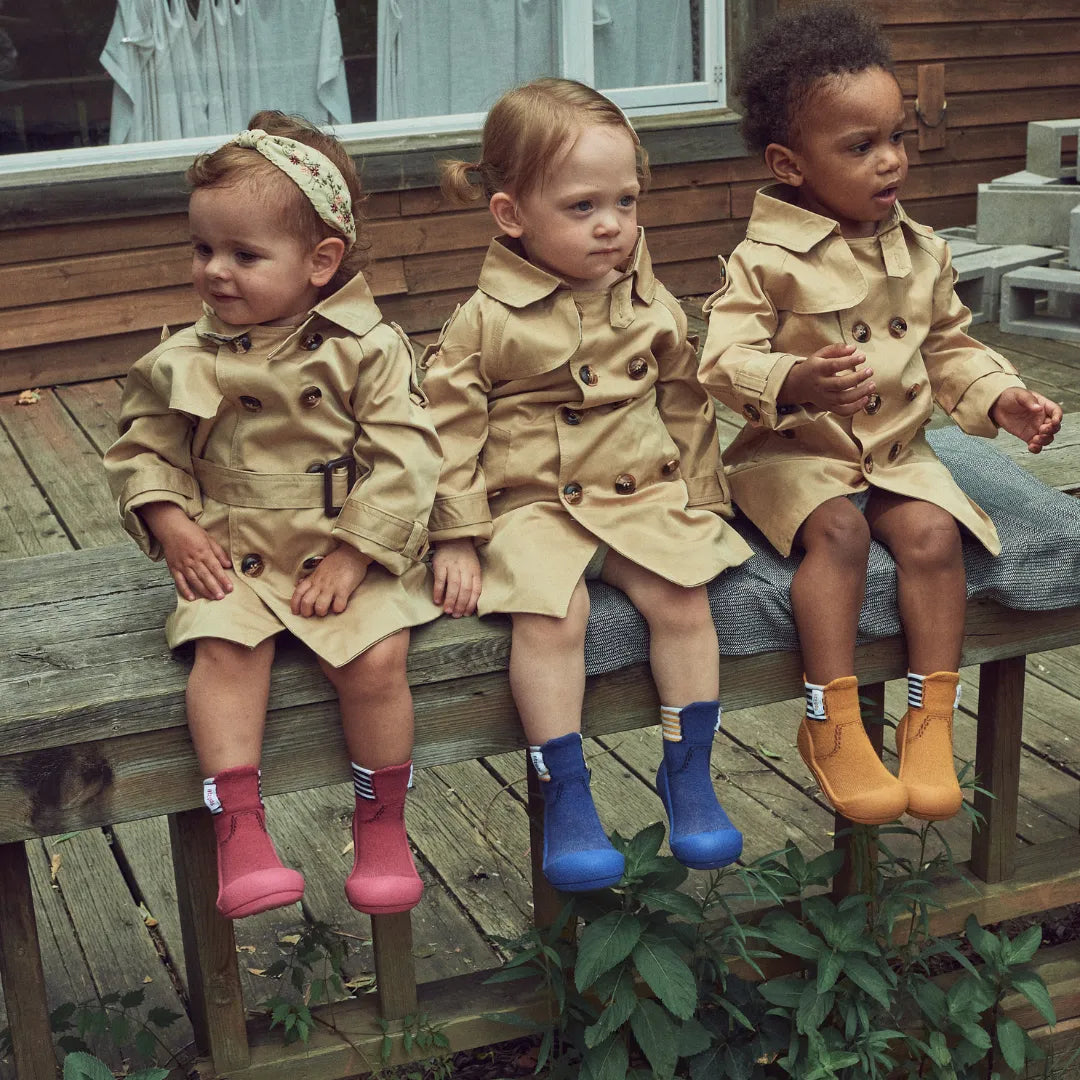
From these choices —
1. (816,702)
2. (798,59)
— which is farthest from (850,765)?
(798,59)

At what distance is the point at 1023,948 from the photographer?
6.98ft

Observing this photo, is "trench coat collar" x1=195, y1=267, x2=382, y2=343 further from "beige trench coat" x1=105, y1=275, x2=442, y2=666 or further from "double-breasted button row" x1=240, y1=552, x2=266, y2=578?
"double-breasted button row" x1=240, y1=552, x2=266, y2=578

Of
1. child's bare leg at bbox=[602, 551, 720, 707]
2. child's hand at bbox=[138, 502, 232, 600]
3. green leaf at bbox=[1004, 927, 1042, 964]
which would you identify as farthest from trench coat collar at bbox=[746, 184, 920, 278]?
green leaf at bbox=[1004, 927, 1042, 964]

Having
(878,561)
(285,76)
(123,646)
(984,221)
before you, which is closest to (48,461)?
(285,76)

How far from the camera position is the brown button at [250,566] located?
73.2 inches

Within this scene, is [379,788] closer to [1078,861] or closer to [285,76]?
[1078,861]

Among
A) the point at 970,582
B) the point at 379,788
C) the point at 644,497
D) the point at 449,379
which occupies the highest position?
the point at 449,379

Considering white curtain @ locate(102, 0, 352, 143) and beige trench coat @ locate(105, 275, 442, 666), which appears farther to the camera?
white curtain @ locate(102, 0, 352, 143)

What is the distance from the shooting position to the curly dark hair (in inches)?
79.9

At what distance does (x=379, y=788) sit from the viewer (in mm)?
1812

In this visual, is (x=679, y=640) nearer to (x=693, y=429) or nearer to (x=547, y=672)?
(x=547, y=672)

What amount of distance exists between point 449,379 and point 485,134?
349 millimetres

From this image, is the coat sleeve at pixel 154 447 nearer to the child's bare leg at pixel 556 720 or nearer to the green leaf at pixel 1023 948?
the child's bare leg at pixel 556 720

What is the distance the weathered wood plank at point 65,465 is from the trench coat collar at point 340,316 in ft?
7.12
